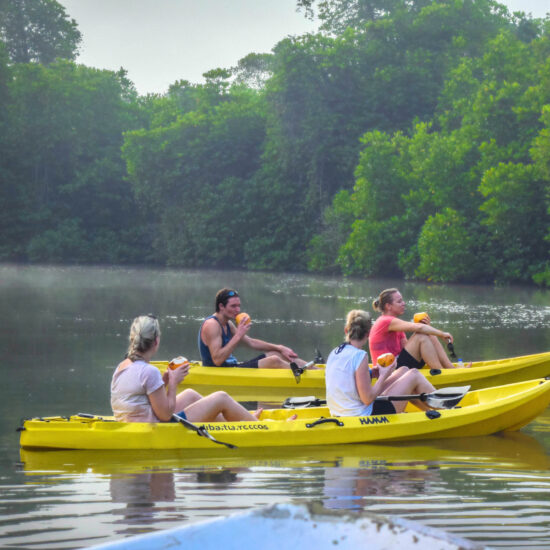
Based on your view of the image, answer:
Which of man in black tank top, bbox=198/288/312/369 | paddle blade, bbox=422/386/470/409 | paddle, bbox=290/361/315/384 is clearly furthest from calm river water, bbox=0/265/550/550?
paddle, bbox=290/361/315/384

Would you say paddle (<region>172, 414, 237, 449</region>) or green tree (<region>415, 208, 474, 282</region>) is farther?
green tree (<region>415, 208, 474, 282</region>)

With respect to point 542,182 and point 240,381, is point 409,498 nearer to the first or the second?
point 240,381

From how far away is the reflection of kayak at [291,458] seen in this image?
23.1ft

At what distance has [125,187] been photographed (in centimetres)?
6081

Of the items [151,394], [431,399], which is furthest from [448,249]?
[151,394]

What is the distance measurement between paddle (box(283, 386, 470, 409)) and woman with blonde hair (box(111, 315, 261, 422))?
1043 mm

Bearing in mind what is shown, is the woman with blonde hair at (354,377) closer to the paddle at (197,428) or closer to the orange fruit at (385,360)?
the orange fruit at (385,360)

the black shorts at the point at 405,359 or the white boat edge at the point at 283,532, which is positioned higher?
the white boat edge at the point at 283,532

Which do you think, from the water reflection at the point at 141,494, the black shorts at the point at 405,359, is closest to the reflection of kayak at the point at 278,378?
the black shorts at the point at 405,359

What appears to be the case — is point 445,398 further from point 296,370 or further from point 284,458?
point 296,370

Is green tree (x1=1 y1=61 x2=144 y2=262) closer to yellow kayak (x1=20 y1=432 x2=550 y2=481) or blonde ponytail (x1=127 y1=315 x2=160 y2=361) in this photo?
yellow kayak (x1=20 y1=432 x2=550 y2=481)

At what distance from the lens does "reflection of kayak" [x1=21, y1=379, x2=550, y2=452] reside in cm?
736

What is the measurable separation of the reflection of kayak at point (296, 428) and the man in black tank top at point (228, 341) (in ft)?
5.17

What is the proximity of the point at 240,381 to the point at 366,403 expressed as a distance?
3.12m
